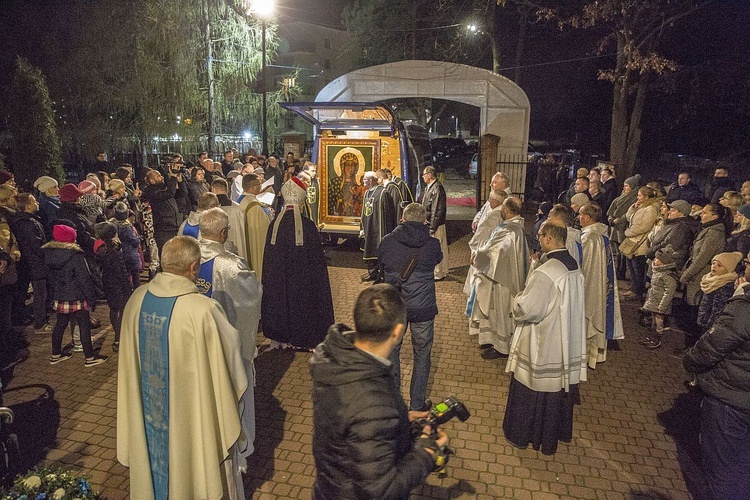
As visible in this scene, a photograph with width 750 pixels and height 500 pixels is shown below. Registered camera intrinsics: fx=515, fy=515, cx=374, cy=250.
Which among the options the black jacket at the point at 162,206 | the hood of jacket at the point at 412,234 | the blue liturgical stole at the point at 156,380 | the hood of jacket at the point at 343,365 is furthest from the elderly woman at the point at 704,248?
the black jacket at the point at 162,206

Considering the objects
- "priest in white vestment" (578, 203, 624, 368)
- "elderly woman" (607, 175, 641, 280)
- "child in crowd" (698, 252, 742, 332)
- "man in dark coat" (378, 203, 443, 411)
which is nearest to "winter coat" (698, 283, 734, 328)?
"child in crowd" (698, 252, 742, 332)

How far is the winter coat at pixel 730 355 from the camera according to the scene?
3.43 metres

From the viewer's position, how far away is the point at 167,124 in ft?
63.5

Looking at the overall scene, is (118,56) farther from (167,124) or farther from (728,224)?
(728,224)

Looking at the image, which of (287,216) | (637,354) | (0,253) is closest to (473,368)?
(637,354)

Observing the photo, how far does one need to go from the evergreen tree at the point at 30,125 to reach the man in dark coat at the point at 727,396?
47.5 ft

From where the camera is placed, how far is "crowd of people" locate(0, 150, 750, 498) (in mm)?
2258

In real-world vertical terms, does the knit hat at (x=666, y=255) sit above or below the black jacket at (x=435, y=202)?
below

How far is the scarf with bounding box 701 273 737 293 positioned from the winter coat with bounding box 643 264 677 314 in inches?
53.3

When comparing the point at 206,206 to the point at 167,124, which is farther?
the point at 167,124

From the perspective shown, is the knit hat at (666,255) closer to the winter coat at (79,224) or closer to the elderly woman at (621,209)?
the elderly woman at (621,209)

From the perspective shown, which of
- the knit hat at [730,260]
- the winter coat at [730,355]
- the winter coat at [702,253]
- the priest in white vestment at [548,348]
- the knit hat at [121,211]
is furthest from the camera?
the knit hat at [121,211]

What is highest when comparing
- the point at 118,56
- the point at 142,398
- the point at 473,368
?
the point at 118,56

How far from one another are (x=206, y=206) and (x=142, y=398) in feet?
9.51
